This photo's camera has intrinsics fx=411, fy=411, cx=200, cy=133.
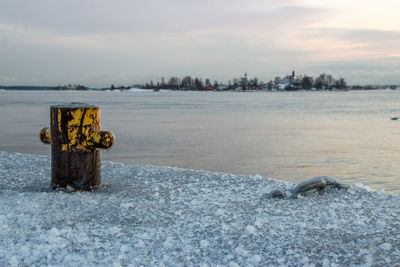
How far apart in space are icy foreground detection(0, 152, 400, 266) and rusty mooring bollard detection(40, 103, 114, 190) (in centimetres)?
21

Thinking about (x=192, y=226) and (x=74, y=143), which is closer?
(x=192, y=226)

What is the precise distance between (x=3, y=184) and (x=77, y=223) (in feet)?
7.52

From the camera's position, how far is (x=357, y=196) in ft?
15.9

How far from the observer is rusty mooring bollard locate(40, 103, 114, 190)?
4.82 meters

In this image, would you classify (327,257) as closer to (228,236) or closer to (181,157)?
(228,236)

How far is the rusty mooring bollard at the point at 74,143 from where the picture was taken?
4.82m

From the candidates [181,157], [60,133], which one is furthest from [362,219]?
[181,157]

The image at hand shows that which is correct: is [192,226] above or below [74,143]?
below

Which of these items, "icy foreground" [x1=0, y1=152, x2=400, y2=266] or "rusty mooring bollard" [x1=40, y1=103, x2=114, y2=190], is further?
"rusty mooring bollard" [x1=40, y1=103, x2=114, y2=190]

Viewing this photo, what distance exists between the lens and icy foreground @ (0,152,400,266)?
301cm

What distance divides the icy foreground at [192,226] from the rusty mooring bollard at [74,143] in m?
0.21

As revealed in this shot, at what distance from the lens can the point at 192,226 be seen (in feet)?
12.0

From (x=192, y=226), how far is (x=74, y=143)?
1969 mm

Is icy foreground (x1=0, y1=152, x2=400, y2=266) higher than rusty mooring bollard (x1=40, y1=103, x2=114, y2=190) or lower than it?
lower
